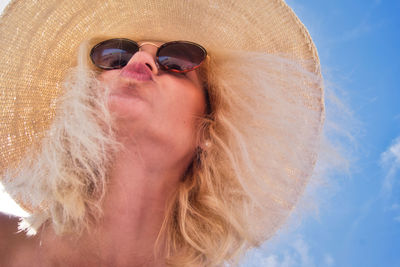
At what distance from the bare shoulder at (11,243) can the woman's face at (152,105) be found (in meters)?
0.68

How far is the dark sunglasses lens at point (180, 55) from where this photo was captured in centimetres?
184

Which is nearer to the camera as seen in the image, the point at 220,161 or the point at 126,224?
the point at 126,224

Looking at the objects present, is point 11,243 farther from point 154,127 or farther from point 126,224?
point 154,127

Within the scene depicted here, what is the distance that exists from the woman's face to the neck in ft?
0.38

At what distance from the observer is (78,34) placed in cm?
199

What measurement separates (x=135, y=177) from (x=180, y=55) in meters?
0.70

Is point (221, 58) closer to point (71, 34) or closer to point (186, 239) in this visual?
point (71, 34)

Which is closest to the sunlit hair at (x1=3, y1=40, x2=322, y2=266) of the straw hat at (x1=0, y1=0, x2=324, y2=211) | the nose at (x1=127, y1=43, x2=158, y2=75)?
the straw hat at (x1=0, y1=0, x2=324, y2=211)

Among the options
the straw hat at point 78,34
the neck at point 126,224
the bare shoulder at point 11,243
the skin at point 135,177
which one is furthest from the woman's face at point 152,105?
the bare shoulder at point 11,243

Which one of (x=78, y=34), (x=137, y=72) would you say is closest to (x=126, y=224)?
(x=137, y=72)

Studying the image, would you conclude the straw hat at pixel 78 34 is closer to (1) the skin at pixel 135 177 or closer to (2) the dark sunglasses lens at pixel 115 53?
(2) the dark sunglasses lens at pixel 115 53

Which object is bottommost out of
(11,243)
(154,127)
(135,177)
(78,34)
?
(11,243)

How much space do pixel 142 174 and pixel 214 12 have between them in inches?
38.5

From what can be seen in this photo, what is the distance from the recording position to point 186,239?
6.22ft
